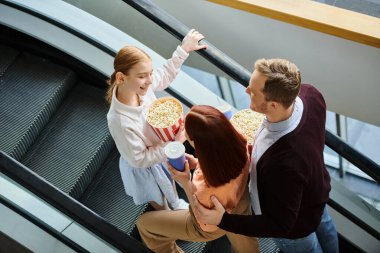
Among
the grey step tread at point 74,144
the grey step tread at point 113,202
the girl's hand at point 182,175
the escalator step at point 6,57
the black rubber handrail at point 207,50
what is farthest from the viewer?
the escalator step at point 6,57

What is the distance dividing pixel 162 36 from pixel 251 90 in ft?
7.70

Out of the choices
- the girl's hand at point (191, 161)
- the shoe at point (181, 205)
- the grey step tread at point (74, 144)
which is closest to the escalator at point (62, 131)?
the grey step tread at point (74, 144)

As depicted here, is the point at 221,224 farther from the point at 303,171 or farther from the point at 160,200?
the point at 160,200

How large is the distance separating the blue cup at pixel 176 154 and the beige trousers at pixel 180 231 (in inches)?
10.5

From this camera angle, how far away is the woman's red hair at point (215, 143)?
202cm

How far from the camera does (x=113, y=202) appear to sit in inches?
127

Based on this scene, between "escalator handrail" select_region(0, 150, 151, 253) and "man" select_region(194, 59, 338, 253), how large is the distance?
17.1 inches

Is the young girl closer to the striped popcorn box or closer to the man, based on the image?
the striped popcorn box

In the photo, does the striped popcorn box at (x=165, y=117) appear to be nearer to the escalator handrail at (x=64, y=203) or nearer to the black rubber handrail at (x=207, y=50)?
the black rubber handrail at (x=207, y=50)

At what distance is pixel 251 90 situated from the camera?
210 centimetres

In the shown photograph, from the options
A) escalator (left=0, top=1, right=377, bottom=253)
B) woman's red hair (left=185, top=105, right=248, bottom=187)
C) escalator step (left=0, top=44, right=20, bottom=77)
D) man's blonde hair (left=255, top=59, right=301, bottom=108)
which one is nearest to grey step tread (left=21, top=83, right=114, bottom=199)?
escalator (left=0, top=1, right=377, bottom=253)

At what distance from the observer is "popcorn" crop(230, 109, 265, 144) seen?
243cm

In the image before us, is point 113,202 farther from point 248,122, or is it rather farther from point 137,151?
point 248,122

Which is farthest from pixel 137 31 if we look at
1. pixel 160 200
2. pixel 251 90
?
pixel 251 90
